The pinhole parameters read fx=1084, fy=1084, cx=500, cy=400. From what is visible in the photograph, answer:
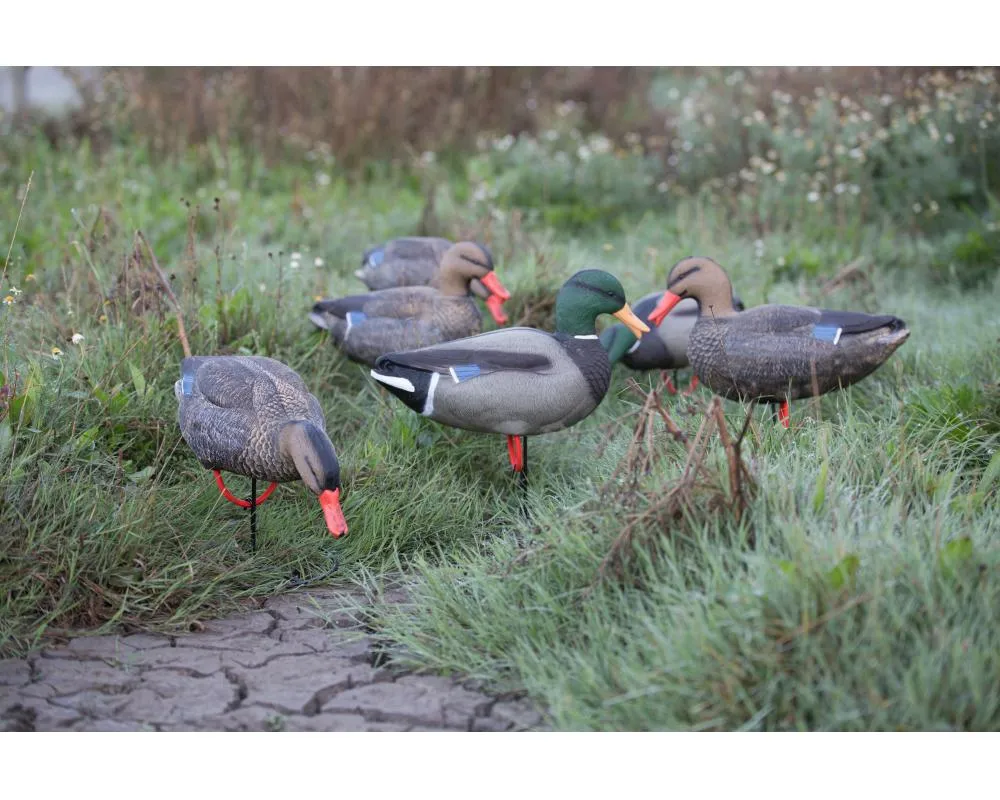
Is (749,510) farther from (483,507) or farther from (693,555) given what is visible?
(483,507)

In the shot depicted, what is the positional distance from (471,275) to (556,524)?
2045 millimetres

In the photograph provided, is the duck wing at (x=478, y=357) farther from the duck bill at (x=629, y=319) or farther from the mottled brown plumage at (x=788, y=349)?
the mottled brown plumage at (x=788, y=349)

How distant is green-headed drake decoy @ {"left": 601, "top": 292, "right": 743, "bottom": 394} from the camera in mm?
5359

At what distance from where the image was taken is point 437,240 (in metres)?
6.35

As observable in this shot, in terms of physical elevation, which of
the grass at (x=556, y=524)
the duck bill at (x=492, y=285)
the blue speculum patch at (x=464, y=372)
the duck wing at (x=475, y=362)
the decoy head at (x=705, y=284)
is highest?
the duck bill at (x=492, y=285)

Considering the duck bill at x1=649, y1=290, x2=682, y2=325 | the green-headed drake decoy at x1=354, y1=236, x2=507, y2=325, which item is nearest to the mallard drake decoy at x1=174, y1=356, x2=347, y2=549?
the duck bill at x1=649, y1=290, x2=682, y2=325

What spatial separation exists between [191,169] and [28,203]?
1.71 meters

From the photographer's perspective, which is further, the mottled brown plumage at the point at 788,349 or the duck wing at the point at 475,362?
the mottled brown plumage at the point at 788,349

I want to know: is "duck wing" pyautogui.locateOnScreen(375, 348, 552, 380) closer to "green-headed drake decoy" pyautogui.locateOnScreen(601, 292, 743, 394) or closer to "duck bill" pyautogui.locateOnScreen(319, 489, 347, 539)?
"duck bill" pyautogui.locateOnScreen(319, 489, 347, 539)

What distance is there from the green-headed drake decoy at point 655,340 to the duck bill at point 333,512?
6.58 feet

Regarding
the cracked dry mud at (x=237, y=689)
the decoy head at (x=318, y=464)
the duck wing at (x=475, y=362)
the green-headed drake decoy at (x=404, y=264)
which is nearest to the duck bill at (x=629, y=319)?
the duck wing at (x=475, y=362)

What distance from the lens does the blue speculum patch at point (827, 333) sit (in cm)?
452

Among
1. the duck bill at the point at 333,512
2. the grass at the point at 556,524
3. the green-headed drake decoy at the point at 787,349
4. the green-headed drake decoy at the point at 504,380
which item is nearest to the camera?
the grass at the point at 556,524

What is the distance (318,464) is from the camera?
3.75 meters
